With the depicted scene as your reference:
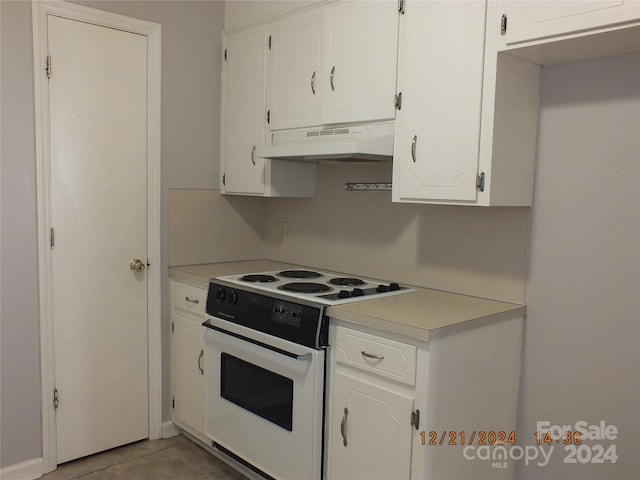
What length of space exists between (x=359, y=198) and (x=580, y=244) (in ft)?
3.75

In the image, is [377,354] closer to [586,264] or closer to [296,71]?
[586,264]

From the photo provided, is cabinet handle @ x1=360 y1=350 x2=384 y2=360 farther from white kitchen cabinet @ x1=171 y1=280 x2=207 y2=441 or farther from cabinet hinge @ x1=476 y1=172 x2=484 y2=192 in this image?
white kitchen cabinet @ x1=171 y1=280 x2=207 y2=441

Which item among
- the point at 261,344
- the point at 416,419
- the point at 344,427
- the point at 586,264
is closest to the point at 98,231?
the point at 261,344

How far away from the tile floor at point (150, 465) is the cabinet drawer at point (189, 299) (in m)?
0.76

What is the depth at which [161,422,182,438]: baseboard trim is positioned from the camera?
3022mm

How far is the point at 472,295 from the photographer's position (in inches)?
92.0

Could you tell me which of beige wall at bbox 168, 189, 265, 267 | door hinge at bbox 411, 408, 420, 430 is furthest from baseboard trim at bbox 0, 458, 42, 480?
door hinge at bbox 411, 408, 420, 430

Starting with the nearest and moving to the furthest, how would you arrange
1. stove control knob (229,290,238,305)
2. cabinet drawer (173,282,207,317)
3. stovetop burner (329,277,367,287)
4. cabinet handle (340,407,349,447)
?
cabinet handle (340,407,349,447) < stove control knob (229,290,238,305) < stovetop burner (329,277,367,287) < cabinet drawer (173,282,207,317)

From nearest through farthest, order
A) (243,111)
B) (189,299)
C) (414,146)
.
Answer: (414,146)
(189,299)
(243,111)

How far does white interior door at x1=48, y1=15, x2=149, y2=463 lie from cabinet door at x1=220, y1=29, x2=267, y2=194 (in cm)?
46

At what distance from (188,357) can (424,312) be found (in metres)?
1.46

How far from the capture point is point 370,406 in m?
1.93

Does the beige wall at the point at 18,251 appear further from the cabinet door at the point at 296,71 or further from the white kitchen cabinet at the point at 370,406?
the white kitchen cabinet at the point at 370,406

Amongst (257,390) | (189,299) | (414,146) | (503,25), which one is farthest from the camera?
(189,299)
